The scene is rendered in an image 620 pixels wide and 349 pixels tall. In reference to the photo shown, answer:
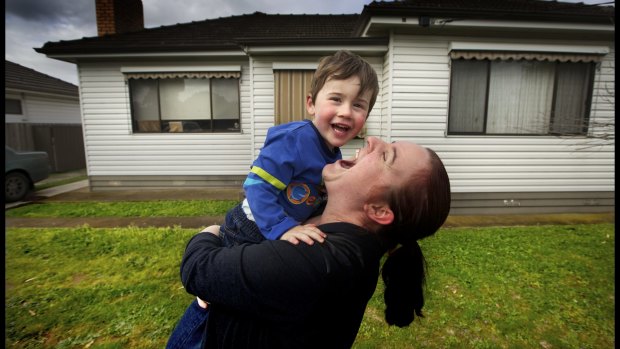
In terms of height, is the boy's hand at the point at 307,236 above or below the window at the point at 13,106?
below

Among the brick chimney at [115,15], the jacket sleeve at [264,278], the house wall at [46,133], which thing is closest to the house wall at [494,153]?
the jacket sleeve at [264,278]

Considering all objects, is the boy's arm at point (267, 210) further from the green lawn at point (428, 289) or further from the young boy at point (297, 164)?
the green lawn at point (428, 289)

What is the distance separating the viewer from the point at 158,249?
18.9ft

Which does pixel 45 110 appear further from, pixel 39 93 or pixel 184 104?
pixel 184 104

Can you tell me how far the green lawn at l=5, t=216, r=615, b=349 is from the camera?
11.6ft

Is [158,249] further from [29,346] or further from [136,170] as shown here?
[136,170]

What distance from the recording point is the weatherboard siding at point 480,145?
7566 millimetres

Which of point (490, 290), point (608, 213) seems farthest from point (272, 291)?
point (608, 213)

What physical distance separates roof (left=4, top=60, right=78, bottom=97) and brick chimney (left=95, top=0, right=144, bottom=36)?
324 inches

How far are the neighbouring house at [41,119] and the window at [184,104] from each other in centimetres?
862

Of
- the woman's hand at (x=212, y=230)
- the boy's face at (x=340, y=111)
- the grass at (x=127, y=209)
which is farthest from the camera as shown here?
the grass at (x=127, y=209)

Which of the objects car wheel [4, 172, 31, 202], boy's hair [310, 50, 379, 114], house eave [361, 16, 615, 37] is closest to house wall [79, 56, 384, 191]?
car wheel [4, 172, 31, 202]

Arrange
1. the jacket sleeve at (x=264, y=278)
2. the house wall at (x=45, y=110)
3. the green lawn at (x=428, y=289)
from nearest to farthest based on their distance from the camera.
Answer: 1. the jacket sleeve at (x=264, y=278)
2. the green lawn at (x=428, y=289)
3. the house wall at (x=45, y=110)

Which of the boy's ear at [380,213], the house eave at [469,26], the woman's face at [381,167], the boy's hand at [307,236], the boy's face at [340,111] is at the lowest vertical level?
the boy's hand at [307,236]
